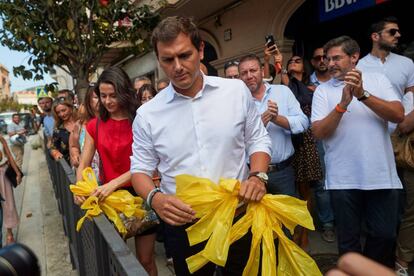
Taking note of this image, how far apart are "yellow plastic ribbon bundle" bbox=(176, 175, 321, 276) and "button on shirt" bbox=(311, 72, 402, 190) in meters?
1.03

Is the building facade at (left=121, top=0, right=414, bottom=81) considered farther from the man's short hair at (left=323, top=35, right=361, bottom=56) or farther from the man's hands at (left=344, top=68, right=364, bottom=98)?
the man's hands at (left=344, top=68, right=364, bottom=98)

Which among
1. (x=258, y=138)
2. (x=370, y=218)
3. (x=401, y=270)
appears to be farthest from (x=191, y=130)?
(x=401, y=270)

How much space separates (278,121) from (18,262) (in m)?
2.50

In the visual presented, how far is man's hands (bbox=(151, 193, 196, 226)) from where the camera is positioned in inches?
68.0

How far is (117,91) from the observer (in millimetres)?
2715

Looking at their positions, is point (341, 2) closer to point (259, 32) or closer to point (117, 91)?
point (259, 32)

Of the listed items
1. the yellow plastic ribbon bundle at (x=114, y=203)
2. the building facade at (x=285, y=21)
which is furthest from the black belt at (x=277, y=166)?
the building facade at (x=285, y=21)

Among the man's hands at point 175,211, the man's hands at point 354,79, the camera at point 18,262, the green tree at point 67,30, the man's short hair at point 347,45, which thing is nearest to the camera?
the camera at point 18,262

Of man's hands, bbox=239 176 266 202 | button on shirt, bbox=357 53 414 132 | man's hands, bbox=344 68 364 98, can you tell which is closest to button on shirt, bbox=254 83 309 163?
button on shirt, bbox=357 53 414 132

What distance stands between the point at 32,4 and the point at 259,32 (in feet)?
13.1

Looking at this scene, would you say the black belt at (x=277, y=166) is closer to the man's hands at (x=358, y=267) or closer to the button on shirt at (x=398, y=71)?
the button on shirt at (x=398, y=71)

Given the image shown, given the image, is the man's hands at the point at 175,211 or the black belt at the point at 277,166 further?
the black belt at the point at 277,166

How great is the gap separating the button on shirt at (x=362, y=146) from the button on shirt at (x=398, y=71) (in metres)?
0.56

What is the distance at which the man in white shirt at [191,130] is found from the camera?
6.15 ft
